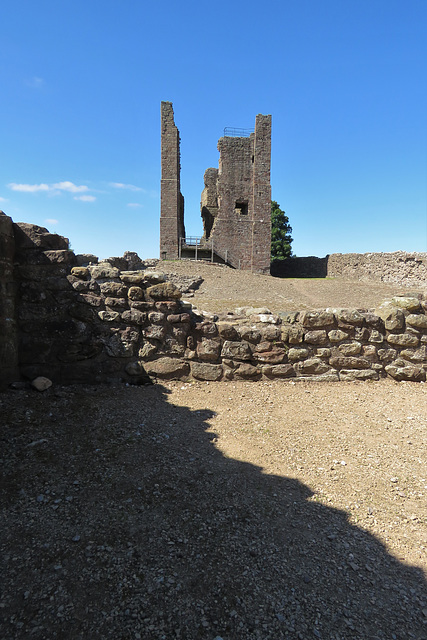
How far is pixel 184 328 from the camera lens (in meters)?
5.04

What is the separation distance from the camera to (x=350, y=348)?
5336mm

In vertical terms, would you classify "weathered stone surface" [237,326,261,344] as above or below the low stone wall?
below

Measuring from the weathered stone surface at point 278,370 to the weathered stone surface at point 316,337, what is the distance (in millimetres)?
471

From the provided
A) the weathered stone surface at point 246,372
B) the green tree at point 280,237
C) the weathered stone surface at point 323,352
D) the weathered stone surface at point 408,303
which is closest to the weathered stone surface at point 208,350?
the weathered stone surface at point 246,372

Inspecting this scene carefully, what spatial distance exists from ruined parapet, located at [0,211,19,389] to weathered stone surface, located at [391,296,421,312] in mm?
5405

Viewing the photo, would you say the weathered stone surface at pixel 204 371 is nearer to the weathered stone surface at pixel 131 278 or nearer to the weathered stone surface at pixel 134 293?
the weathered stone surface at pixel 134 293

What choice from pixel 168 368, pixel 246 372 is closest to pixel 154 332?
pixel 168 368

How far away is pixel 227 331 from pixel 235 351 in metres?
0.30

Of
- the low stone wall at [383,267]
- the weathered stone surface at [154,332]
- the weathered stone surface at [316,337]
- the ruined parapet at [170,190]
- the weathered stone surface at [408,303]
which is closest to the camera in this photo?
the weathered stone surface at [154,332]

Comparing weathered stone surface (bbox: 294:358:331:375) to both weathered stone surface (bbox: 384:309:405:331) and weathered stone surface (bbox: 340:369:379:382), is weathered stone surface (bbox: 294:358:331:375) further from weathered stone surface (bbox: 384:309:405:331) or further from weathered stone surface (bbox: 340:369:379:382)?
weathered stone surface (bbox: 384:309:405:331)

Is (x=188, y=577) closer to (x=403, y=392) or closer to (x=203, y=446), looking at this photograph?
(x=203, y=446)

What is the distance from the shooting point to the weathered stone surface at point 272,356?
5.17 metres

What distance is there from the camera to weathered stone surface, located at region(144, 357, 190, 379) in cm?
488

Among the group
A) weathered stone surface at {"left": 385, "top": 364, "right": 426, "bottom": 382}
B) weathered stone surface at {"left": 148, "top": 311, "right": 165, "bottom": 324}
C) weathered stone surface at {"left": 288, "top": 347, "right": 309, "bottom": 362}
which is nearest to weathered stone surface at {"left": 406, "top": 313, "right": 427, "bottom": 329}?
weathered stone surface at {"left": 385, "top": 364, "right": 426, "bottom": 382}
